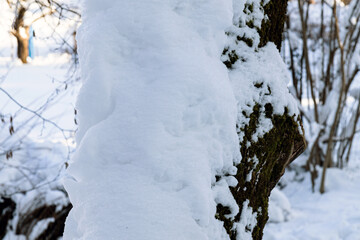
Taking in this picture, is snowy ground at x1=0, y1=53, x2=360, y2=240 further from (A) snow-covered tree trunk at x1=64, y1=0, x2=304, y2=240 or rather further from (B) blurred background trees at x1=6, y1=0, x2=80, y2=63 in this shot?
(A) snow-covered tree trunk at x1=64, y1=0, x2=304, y2=240

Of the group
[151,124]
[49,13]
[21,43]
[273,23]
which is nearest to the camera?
[151,124]

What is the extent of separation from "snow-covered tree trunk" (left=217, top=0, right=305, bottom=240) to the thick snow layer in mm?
98

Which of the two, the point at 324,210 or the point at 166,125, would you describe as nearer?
the point at 166,125

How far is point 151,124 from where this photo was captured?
101cm

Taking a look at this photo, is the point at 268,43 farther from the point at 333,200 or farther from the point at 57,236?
the point at 333,200

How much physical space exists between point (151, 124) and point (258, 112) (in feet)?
1.61

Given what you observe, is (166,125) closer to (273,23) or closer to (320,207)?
(273,23)

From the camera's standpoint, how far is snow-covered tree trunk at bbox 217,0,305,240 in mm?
1262

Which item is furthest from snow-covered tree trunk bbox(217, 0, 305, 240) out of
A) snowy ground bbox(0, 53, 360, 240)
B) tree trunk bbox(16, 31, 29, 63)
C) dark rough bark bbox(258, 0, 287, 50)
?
tree trunk bbox(16, 31, 29, 63)

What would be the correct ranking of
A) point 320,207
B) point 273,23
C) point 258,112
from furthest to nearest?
point 320,207, point 273,23, point 258,112

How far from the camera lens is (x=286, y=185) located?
194 inches

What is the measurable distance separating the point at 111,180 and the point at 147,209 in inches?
4.9

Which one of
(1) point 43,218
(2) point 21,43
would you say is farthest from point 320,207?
(2) point 21,43

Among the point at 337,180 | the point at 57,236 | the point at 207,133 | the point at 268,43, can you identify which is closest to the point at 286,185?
the point at 337,180
